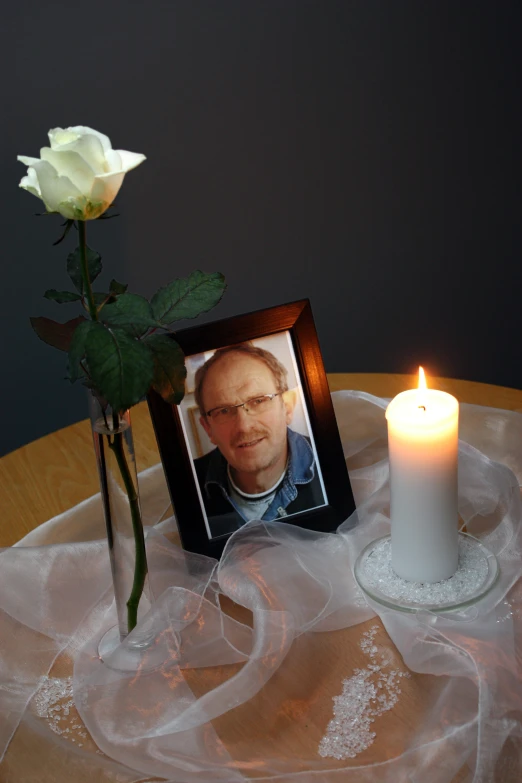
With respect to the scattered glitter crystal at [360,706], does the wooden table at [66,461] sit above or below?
above

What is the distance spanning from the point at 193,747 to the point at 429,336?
1977mm

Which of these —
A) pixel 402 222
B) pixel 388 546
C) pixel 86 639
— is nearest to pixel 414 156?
pixel 402 222

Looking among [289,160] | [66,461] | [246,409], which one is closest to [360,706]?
[246,409]

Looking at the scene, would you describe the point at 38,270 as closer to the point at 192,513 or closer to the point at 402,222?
the point at 402,222

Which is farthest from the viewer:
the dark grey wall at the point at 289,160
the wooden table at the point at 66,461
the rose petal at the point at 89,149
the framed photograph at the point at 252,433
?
the dark grey wall at the point at 289,160

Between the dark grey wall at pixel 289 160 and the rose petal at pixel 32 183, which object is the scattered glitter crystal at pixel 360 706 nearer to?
the rose petal at pixel 32 183

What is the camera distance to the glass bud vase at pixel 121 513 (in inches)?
27.4

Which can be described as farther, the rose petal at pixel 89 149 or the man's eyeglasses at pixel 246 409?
the man's eyeglasses at pixel 246 409

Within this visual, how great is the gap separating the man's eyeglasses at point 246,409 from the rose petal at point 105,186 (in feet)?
1.06

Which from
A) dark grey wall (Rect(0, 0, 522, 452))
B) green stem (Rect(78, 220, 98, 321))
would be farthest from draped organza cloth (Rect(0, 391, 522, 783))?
dark grey wall (Rect(0, 0, 522, 452))

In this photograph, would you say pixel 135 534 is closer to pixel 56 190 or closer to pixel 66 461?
pixel 56 190

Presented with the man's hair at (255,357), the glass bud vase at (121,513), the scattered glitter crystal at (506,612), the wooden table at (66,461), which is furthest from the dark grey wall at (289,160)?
the scattered glitter crystal at (506,612)

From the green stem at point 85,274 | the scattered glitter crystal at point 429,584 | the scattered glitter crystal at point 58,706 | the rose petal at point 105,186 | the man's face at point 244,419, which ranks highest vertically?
the rose petal at point 105,186

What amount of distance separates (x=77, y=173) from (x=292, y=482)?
0.43 meters
